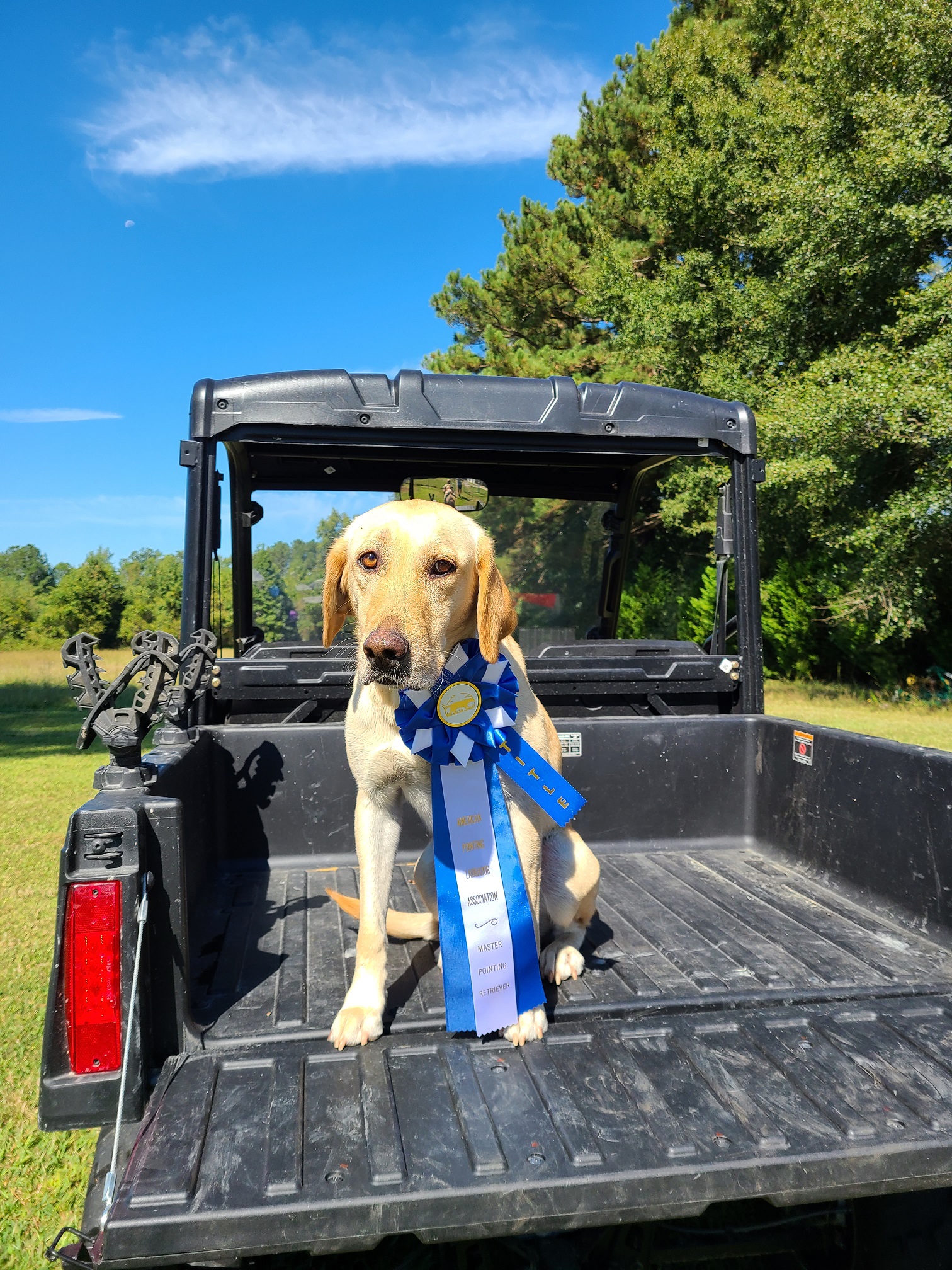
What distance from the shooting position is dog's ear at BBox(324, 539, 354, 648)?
227 centimetres

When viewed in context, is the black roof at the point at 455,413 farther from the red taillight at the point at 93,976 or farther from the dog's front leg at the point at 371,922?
the red taillight at the point at 93,976

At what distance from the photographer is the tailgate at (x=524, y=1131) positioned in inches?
53.2

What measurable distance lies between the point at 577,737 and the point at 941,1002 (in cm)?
150

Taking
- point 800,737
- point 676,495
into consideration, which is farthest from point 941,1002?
point 676,495

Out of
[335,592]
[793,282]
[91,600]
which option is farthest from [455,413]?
[91,600]

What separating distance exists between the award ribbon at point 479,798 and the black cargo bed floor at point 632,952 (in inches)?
8.3

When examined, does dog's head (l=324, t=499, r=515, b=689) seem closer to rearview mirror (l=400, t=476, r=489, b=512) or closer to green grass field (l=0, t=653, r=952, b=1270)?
green grass field (l=0, t=653, r=952, b=1270)

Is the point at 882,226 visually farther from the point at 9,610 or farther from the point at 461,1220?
the point at 9,610

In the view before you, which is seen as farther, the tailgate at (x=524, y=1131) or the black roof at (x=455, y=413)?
the black roof at (x=455, y=413)

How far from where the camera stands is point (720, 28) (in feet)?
62.3

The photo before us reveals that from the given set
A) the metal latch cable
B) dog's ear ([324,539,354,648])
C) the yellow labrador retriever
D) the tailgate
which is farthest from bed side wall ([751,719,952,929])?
the metal latch cable

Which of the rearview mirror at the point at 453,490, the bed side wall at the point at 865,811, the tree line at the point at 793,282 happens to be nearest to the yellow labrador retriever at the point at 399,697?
the bed side wall at the point at 865,811

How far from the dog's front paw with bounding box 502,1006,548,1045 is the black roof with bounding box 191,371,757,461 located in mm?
1909

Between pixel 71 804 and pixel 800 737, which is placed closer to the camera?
pixel 800 737
